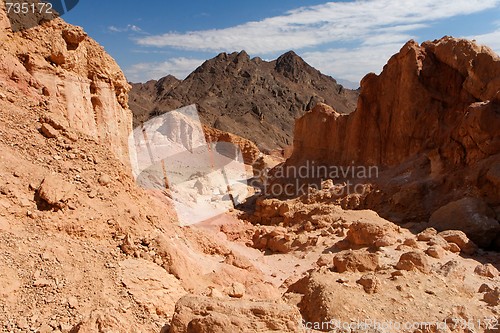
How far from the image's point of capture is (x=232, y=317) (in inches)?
168

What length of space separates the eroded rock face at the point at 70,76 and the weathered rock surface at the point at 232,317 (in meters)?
5.07

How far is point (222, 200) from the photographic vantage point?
22.7 metres

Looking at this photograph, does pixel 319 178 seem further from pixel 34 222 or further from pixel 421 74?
pixel 34 222

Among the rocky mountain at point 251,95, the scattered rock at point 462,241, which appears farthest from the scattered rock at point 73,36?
the rocky mountain at point 251,95

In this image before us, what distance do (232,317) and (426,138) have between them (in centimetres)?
1641

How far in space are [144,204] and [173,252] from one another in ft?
6.22

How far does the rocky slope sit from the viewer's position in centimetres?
1359

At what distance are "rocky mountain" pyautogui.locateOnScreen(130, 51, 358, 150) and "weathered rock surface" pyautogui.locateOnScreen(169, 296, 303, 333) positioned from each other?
46133 millimetres

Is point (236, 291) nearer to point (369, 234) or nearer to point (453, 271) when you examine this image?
point (453, 271)

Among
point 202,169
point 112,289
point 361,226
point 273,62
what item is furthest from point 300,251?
point 273,62

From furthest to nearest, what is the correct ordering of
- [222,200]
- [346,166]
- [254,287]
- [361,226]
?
1. [222,200]
2. [346,166]
3. [361,226]
4. [254,287]

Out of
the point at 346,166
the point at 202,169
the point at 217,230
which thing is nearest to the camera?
the point at 217,230

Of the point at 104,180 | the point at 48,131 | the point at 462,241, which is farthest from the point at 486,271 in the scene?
the point at 48,131

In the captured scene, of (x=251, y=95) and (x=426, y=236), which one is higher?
(x=251, y=95)
